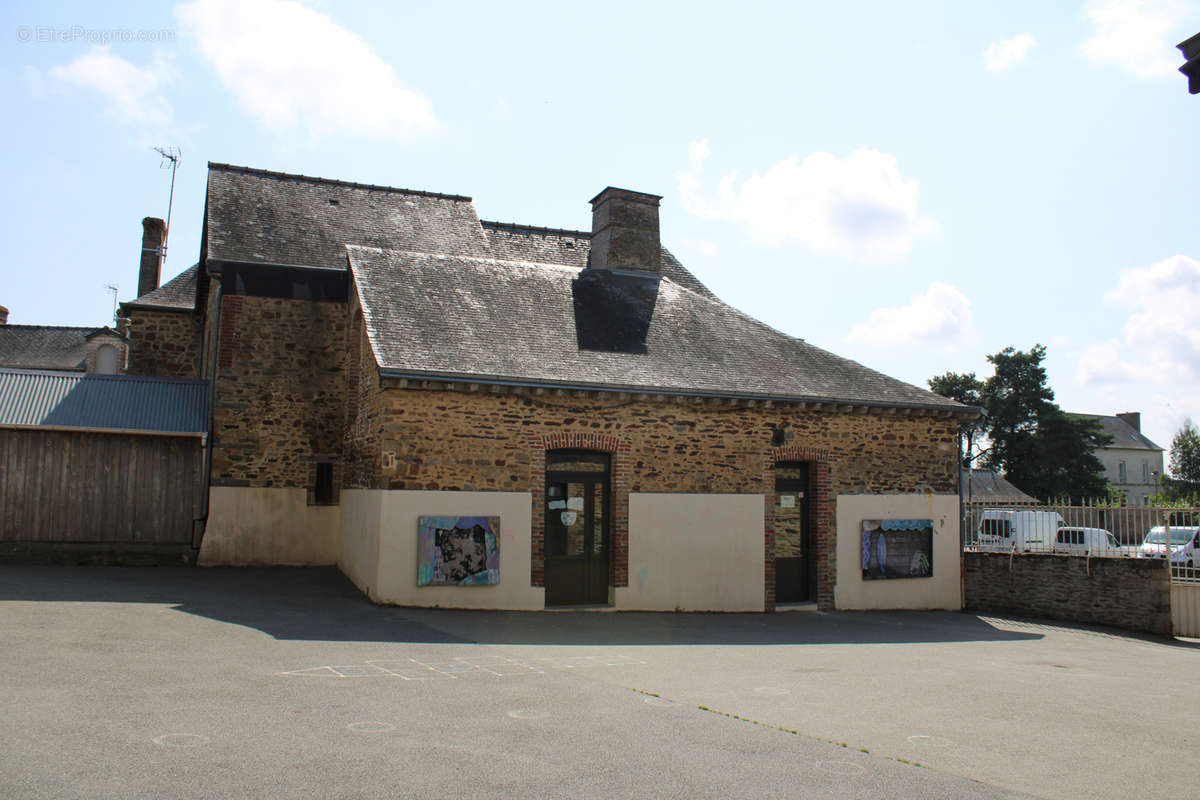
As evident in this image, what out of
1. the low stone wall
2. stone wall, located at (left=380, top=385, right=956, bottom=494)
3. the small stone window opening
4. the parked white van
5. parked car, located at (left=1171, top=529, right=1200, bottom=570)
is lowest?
the low stone wall

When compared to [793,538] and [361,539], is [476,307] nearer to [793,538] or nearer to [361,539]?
[361,539]

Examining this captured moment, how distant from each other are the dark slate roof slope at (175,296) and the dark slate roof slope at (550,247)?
6909 mm

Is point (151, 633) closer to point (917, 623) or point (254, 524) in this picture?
point (254, 524)

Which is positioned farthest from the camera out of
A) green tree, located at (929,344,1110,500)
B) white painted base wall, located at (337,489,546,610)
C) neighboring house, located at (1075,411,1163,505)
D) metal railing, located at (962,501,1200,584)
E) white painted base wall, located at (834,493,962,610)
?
neighboring house, located at (1075,411,1163,505)

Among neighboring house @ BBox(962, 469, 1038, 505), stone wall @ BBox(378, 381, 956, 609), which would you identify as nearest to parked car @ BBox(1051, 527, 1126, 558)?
stone wall @ BBox(378, 381, 956, 609)

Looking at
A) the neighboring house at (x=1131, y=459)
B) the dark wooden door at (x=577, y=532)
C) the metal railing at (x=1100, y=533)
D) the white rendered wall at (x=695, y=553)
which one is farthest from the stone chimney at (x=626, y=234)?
the neighboring house at (x=1131, y=459)

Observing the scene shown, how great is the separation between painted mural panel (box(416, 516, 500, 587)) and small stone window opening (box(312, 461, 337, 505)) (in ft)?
15.2

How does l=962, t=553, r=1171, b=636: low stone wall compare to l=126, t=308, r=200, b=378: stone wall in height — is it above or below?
below

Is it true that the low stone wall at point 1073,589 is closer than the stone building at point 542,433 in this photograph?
No

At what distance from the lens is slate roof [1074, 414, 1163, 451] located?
5766cm

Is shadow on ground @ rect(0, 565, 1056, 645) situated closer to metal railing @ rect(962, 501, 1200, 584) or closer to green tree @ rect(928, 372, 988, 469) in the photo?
metal railing @ rect(962, 501, 1200, 584)

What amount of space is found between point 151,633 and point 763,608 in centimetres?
900

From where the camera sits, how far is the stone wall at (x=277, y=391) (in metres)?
15.9

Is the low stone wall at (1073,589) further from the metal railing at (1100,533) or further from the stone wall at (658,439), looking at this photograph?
the stone wall at (658,439)
